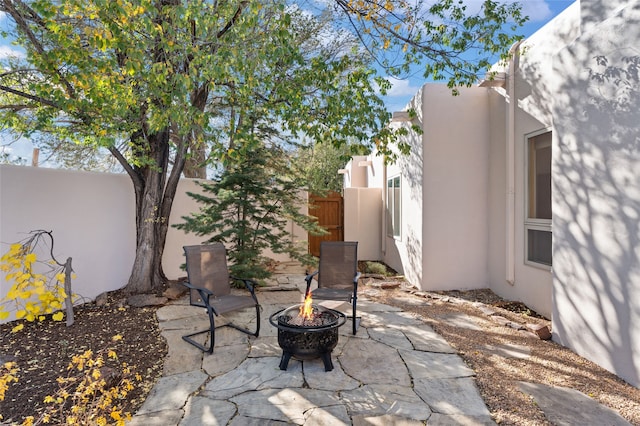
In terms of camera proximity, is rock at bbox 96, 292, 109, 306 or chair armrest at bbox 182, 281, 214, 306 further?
rock at bbox 96, 292, 109, 306

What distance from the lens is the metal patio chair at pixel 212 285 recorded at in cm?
405

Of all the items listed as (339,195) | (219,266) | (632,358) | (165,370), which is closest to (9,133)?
(219,266)

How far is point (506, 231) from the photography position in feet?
19.3

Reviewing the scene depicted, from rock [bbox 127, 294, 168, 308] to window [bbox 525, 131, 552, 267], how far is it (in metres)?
5.76

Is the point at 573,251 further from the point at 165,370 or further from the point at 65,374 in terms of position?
the point at 65,374

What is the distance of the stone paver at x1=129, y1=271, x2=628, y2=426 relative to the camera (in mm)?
2689

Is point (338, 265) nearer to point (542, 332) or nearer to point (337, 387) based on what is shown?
point (337, 387)

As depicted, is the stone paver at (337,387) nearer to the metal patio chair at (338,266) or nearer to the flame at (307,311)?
the flame at (307,311)

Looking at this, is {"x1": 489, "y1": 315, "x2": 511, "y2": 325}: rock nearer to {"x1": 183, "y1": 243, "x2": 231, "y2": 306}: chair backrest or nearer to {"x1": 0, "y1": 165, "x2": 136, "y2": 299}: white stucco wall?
{"x1": 183, "y1": 243, "x2": 231, "y2": 306}: chair backrest

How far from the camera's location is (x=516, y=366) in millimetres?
3529

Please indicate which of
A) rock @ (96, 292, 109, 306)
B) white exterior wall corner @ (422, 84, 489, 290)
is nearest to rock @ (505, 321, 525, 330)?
white exterior wall corner @ (422, 84, 489, 290)

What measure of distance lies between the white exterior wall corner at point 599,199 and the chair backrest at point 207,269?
4060 millimetres

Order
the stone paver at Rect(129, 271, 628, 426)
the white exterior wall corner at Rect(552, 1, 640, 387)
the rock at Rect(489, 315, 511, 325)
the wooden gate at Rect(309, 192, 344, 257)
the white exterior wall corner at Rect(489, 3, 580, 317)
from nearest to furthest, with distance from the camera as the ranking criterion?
the stone paver at Rect(129, 271, 628, 426), the white exterior wall corner at Rect(552, 1, 640, 387), the rock at Rect(489, 315, 511, 325), the white exterior wall corner at Rect(489, 3, 580, 317), the wooden gate at Rect(309, 192, 344, 257)

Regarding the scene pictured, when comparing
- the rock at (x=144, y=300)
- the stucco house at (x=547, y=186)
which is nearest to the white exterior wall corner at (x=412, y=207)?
the stucco house at (x=547, y=186)
